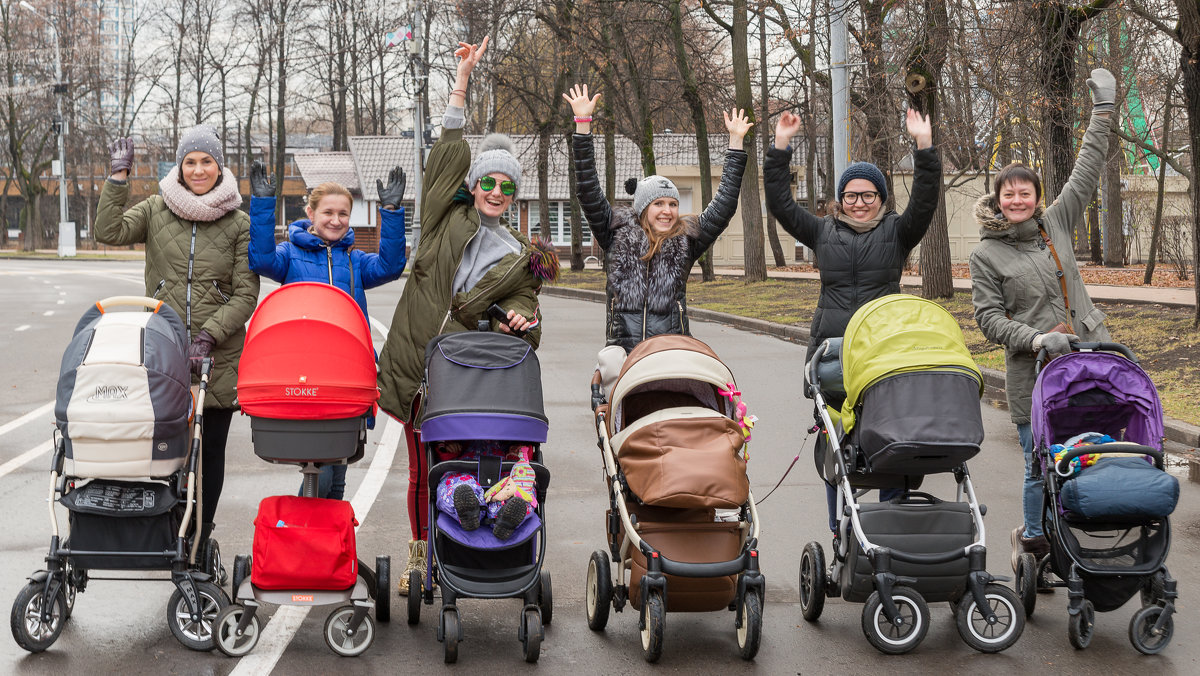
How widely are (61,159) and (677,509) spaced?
5442cm

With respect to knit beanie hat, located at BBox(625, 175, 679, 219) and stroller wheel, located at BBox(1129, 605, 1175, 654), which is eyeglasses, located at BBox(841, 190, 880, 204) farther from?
stroller wheel, located at BBox(1129, 605, 1175, 654)

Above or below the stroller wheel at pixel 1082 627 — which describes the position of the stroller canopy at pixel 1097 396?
above

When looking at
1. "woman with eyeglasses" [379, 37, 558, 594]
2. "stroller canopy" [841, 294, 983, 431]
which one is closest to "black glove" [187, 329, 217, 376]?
"woman with eyeglasses" [379, 37, 558, 594]

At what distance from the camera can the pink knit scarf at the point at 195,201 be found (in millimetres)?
5719

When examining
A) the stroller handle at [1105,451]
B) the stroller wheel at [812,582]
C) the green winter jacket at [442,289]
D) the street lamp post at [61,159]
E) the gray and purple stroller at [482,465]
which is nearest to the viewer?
the gray and purple stroller at [482,465]

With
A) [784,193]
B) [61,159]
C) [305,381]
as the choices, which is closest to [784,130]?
[784,193]

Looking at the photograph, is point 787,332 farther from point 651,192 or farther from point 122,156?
point 122,156

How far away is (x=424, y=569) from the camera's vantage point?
18.8 ft

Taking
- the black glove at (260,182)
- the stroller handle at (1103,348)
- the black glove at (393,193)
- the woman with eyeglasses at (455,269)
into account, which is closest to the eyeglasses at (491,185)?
the woman with eyeglasses at (455,269)

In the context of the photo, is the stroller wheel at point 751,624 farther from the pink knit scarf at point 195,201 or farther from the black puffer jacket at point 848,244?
the pink knit scarf at point 195,201

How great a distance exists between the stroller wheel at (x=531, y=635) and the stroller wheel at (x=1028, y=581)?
2238mm

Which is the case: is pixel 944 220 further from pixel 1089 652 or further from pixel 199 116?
pixel 199 116

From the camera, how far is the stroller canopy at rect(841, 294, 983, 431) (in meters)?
5.25

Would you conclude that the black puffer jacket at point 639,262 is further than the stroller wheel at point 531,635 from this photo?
Yes
